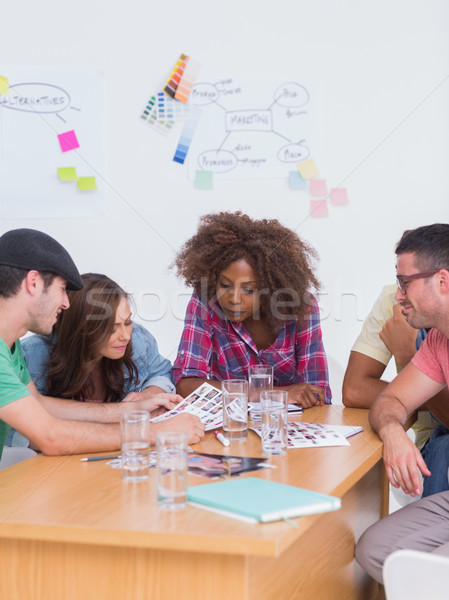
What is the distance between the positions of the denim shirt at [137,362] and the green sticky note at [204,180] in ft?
3.38

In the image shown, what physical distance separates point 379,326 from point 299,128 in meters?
1.34

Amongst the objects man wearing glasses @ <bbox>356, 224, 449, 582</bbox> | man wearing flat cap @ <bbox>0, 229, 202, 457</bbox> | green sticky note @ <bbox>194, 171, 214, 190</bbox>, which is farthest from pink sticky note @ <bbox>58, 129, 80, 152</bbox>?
man wearing glasses @ <bbox>356, 224, 449, 582</bbox>

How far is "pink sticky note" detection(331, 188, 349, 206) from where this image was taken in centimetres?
330

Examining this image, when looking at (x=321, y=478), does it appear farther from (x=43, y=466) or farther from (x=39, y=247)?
(x=39, y=247)

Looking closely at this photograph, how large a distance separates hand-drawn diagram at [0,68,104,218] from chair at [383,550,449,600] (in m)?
2.66

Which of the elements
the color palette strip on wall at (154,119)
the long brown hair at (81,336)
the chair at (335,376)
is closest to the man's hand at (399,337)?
the chair at (335,376)

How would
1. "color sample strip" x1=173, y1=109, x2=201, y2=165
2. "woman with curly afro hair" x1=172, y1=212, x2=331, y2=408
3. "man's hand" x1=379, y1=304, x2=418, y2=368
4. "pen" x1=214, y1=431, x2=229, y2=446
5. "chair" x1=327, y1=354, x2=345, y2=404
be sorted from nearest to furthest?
"pen" x1=214, y1=431, x2=229, y2=446 < "man's hand" x1=379, y1=304, x2=418, y2=368 < "woman with curly afro hair" x1=172, y1=212, x2=331, y2=408 < "chair" x1=327, y1=354, x2=345, y2=404 < "color sample strip" x1=173, y1=109, x2=201, y2=165

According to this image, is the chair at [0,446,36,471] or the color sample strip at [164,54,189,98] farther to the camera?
the color sample strip at [164,54,189,98]

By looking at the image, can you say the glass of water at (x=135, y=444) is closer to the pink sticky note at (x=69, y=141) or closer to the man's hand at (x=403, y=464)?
the man's hand at (x=403, y=464)

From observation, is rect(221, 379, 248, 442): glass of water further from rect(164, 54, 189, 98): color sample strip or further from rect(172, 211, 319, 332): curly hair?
rect(164, 54, 189, 98): color sample strip

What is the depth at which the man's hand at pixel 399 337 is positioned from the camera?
7.11ft

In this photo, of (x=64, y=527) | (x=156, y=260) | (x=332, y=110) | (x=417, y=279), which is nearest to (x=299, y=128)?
(x=332, y=110)

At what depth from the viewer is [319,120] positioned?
130 inches

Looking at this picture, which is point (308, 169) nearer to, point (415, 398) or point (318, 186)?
point (318, 186)
